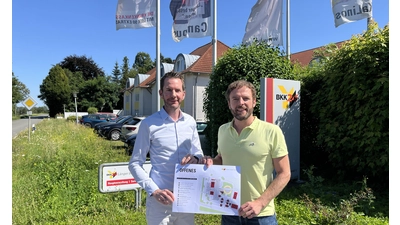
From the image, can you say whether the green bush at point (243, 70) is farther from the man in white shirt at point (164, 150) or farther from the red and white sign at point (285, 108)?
the man in white shirt at point (164, 150)

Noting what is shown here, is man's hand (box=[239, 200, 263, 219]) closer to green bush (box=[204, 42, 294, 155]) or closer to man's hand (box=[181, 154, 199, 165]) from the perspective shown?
man's hand (box=[181, 154, 199, 165])

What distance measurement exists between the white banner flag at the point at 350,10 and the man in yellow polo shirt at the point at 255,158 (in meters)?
9.22

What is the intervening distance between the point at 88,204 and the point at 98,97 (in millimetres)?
55728

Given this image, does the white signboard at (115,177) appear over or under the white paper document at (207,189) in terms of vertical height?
under

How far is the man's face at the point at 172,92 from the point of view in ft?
7.16

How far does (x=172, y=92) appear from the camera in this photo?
7.17 ft

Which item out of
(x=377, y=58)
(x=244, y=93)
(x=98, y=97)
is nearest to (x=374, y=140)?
(x=377, y=58)

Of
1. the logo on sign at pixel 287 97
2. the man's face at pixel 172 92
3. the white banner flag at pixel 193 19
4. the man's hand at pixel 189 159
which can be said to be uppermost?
the white banner flag at pixel 193 19

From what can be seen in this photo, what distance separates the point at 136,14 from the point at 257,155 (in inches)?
383

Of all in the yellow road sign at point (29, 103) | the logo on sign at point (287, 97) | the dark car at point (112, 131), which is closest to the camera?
the logo on sign at point (287, 97)

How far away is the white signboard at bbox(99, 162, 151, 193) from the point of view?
4480 mm

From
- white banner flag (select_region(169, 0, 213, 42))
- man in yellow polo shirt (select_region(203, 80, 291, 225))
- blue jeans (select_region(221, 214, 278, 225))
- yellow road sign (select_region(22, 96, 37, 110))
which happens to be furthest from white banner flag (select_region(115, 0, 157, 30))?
blue jeans (select_region(221, 214, 278, 225))

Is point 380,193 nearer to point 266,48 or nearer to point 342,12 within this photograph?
point 266,48

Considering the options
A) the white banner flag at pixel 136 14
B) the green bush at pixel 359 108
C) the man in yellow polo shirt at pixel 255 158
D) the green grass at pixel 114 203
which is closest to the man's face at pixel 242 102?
the man in yellow polo shirt at pixel 255 158
